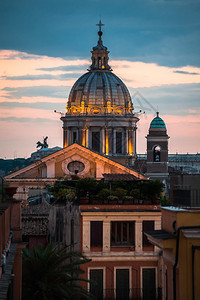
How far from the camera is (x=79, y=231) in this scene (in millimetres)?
39938

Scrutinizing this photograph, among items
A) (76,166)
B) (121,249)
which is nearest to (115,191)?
(121,249)

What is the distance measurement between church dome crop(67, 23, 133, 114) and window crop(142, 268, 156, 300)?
80879 millimetres

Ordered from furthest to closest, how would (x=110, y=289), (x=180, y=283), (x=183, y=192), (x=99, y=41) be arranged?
1. (x=99, y=41)
2. (x=110, y=289)
3. (x=183, y=192)
4. (x=180, y=283)

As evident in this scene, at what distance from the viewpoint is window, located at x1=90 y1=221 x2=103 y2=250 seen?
39.7 metres

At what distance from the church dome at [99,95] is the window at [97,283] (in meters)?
81.3

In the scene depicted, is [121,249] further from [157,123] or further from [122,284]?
[157,123]

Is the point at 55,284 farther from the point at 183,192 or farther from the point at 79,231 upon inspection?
the point at 79,231

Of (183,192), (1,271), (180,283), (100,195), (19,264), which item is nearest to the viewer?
(1,271)

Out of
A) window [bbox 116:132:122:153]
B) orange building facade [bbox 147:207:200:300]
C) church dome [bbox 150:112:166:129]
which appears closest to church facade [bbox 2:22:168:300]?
window [bbox 116:132:122:153]

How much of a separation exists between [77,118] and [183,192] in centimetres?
9098

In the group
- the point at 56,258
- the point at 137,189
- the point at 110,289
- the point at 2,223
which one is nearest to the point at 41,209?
the point at 137,189

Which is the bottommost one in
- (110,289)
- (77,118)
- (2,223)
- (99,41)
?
(110,289)

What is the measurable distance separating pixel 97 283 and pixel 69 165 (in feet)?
175

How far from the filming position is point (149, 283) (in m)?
38.7
